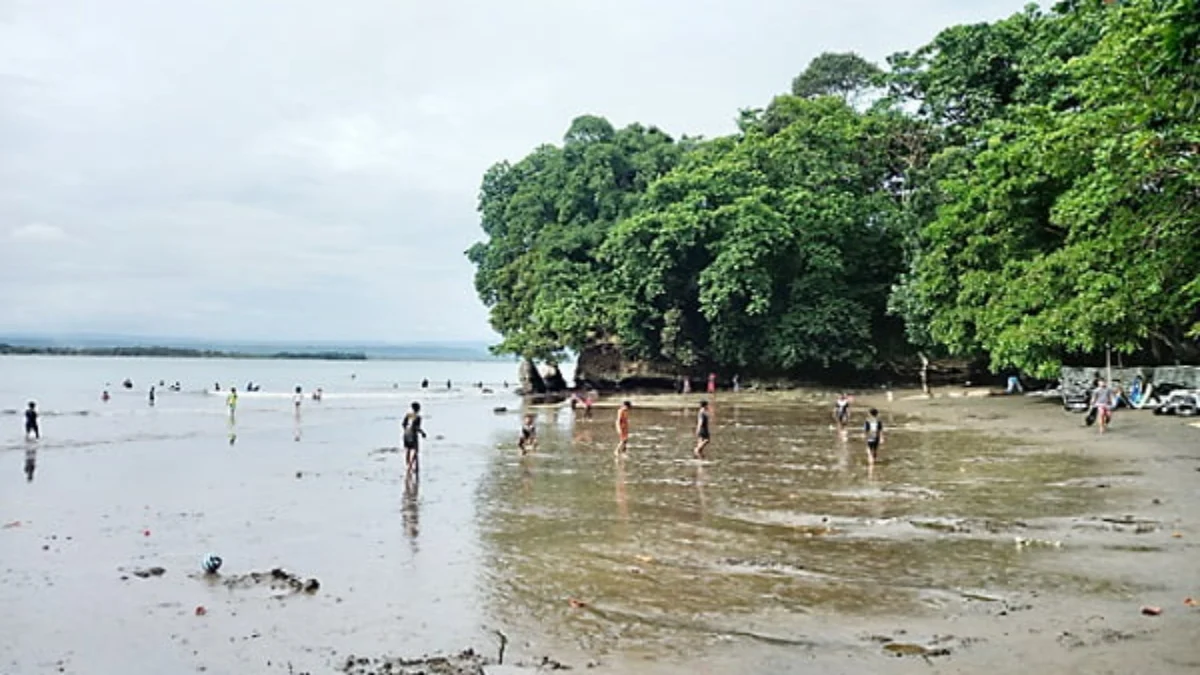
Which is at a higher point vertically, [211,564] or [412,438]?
[412,438]

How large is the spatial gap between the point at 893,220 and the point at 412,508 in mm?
Result: 40085

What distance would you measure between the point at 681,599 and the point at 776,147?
47838 millimetres

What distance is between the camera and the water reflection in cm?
1463

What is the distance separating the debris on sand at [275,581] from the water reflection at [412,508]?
2.03 meters

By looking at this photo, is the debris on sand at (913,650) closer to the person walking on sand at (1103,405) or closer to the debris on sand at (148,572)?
the debris on sand at (148,572)

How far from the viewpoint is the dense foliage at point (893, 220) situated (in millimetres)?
26000

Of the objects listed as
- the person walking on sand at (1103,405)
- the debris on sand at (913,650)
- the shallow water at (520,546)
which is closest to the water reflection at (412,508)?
the shallow water at (520,546)

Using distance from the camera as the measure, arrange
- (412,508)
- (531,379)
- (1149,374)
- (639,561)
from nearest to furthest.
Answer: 1. (639,561)
2. (412,508)
3. (1149,374)
4. (531,379)

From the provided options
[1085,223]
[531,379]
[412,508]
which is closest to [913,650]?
[412,508]

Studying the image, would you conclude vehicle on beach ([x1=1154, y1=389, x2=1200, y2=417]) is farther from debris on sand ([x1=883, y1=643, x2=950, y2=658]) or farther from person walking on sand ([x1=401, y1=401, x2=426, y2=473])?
debris on sand ([x1=883, y1=643, x2=950, y2=658])

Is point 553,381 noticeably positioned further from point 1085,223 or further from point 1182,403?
point 1182,403

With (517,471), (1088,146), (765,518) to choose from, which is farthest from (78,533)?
(1088,146)

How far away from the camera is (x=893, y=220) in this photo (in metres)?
51.0

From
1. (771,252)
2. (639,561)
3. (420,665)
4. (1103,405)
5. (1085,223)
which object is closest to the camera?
(420,665)
